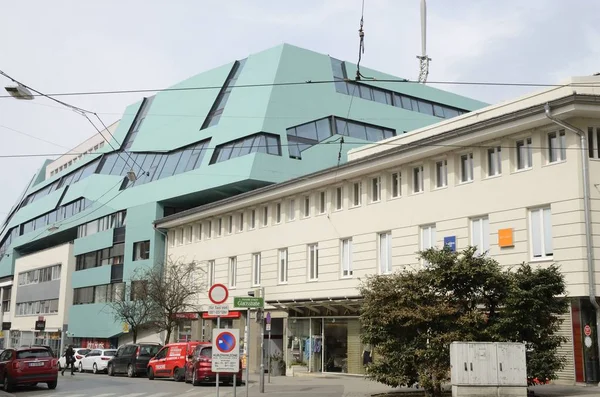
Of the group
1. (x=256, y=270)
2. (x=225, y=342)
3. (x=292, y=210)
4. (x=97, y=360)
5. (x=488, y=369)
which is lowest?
(x=97, y=360)

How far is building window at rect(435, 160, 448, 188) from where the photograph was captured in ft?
93.8

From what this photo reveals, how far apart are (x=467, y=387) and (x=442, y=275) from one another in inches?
118

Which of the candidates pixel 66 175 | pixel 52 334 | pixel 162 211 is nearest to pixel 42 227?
pixel 66 175

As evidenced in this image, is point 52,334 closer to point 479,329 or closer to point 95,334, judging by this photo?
point 95,334

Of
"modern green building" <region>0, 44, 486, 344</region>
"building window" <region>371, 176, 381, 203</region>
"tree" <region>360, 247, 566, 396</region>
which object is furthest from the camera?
"modern green building" <region>0, 44, 486, 344</region>

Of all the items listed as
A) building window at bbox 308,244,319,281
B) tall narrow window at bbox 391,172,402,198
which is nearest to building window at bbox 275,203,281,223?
building window at bbox 308,244,319,281

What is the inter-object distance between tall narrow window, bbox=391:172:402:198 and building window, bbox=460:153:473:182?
3380 mm

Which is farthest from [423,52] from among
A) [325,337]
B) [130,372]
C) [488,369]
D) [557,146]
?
[488,369]

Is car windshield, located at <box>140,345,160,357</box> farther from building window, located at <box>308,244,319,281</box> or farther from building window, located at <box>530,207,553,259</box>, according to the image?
building window, located at <box>530,207,553,259</box>

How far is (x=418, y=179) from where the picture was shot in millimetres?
29922

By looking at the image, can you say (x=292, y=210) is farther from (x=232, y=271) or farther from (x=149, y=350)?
(x=149, y=350)

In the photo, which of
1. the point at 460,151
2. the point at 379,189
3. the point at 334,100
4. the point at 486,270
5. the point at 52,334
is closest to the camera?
the point at 486,270

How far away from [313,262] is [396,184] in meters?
6.85

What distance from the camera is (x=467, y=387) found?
1805 cm
